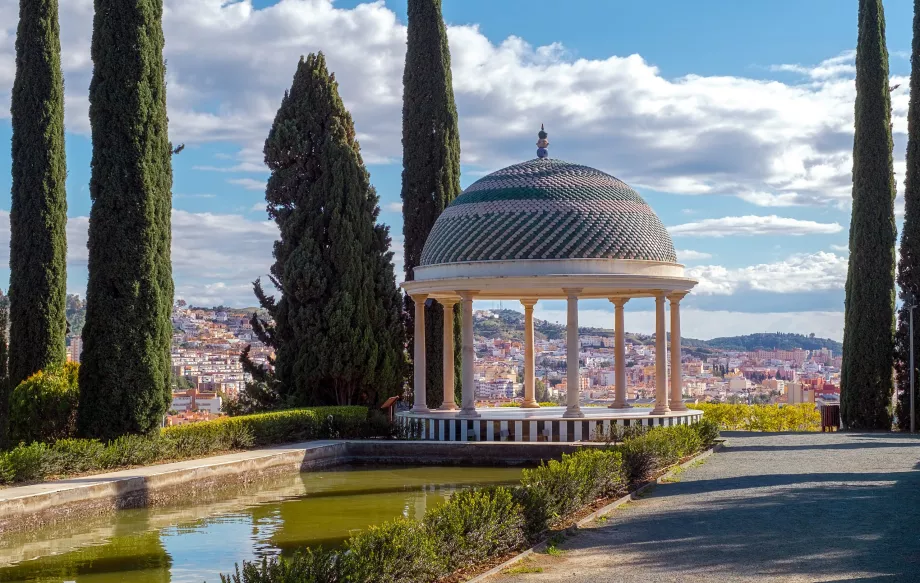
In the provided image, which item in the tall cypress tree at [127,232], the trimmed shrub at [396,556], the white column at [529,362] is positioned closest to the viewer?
the trimmed shrub at [396,556]

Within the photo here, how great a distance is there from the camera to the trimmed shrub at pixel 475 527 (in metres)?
9.91

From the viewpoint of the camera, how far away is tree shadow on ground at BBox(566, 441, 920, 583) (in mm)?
10117

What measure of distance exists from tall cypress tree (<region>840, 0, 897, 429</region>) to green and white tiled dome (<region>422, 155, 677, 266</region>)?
19.7ft

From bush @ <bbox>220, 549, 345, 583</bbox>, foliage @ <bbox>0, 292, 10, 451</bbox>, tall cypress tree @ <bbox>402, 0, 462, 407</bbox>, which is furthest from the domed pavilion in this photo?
bush @ <bbox>220, 549, 345, 583</bbox>

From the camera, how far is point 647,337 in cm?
8406

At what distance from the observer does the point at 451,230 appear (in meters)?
25.9

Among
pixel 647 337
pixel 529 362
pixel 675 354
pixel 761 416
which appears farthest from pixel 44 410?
pixel 647 337

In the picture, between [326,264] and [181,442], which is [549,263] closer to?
[326,264]

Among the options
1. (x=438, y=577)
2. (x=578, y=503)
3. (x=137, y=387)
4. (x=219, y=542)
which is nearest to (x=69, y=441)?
(x=137, y=387)

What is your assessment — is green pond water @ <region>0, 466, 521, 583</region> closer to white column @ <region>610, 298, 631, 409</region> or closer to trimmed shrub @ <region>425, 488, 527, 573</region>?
trimmed shrub @ <region>425, 488, 527, 573</region>

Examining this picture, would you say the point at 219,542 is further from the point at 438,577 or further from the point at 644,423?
the point at 644,423

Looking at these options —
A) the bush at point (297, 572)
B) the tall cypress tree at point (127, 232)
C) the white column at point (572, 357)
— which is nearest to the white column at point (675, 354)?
the white column at point (572, 357)

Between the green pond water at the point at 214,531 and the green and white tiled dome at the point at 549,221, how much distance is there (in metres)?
6.35

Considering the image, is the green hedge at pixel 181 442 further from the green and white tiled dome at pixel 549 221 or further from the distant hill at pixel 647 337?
the distant hill at pixel 647 337
